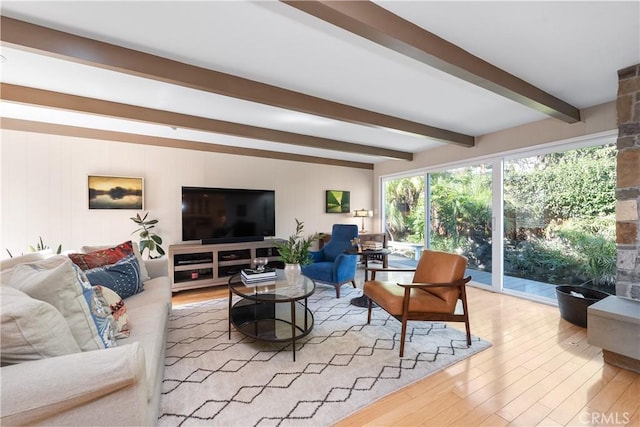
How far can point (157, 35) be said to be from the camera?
1853 mm

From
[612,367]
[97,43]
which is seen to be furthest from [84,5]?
[612,367]

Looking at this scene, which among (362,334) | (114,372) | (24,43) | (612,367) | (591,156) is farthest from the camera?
(591,156)

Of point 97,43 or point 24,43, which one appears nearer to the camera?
point 24,43

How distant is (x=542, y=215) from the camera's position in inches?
141

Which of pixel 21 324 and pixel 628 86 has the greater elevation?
pixel 628 86

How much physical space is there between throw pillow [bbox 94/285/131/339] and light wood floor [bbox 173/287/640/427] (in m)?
1.43

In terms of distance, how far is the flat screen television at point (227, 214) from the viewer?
4.21 m

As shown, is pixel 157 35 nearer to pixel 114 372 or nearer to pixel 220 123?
pixel 220 123

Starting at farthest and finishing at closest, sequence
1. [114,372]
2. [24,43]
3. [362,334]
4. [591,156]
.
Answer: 1. [591,156]
2. [362,334]
3. [24,43]
4. [114,372]

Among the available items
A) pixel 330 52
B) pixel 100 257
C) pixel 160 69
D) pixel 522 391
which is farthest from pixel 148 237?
pixel 522 391

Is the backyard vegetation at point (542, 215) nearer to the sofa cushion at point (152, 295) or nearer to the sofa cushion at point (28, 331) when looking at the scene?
the sofa cushion at point (152, 295)

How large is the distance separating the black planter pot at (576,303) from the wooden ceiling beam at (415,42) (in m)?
2.03

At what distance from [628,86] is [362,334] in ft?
10.5

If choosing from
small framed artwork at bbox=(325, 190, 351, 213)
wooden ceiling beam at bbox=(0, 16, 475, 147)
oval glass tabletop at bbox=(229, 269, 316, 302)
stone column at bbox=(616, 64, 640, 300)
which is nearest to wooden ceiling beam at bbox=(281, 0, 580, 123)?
stone column at bbox=(616, 64, 640, 300)
